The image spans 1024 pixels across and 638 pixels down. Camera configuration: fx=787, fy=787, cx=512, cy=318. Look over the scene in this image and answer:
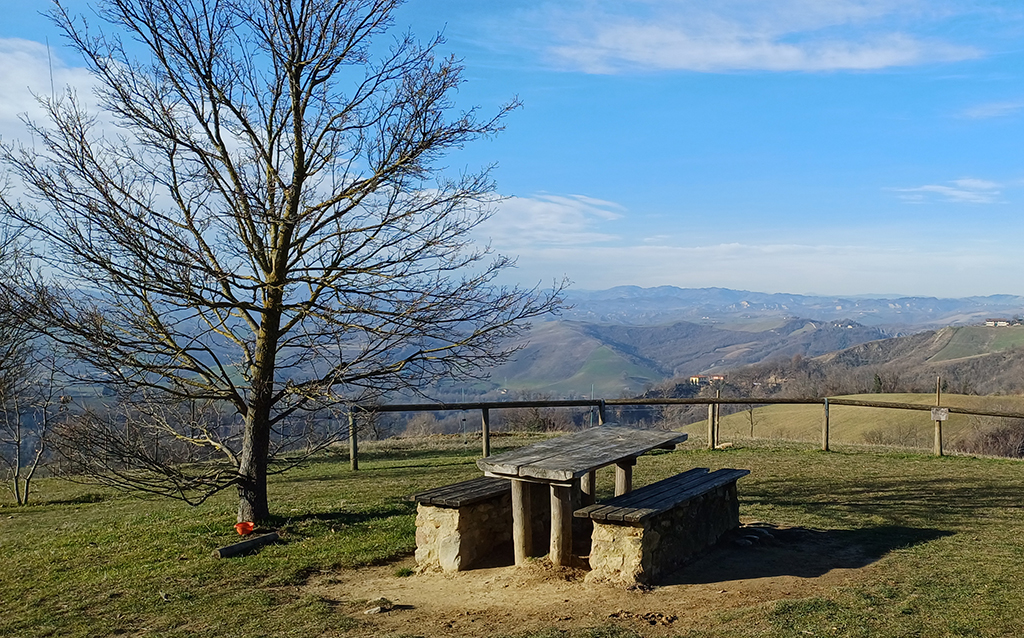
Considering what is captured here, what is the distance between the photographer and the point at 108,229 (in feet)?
24.2

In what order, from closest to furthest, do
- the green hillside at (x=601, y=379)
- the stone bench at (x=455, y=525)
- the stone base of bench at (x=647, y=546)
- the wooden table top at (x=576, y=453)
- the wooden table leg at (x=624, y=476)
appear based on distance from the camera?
the stone base of bench at (x=647, y=546) < the wooden table top at (x=576, y=453) < the stone bench at (x=455, y=525) < the wooden table leg at (x=624, y=476) < the green hillside at (x=601, y=379)

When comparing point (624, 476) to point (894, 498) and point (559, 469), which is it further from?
point (894, 498)

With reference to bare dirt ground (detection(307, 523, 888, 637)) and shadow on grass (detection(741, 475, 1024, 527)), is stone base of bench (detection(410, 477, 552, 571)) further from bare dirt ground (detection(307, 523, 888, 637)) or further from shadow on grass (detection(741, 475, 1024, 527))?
shadow on grass (detection(741, 475, 1024, 527))

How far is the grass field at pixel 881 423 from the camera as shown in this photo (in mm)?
38250

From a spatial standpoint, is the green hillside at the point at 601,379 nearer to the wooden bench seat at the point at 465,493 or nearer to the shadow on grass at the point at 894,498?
the shadow on grass at the point at 894,498

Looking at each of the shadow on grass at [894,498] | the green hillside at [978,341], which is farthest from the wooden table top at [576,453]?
the green hillside at [978,341]

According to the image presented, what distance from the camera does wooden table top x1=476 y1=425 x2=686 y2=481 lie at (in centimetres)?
690

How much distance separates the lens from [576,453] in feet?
25.2

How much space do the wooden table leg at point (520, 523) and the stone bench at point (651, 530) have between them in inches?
23.1

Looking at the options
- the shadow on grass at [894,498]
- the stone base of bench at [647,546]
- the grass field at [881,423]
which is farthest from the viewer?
the grass field at [881,423]

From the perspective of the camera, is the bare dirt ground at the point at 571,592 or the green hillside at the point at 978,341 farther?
the green hillside at the point at 978,341

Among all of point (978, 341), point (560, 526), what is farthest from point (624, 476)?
point (978, 341)

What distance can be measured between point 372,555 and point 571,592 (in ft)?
8.12

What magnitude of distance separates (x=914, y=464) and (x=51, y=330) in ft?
46.2
